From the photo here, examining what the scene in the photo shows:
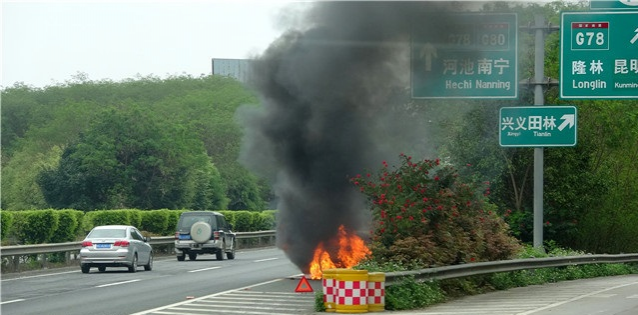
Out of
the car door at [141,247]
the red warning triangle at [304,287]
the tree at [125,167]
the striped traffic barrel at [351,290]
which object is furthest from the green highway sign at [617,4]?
the tree at [125,167]

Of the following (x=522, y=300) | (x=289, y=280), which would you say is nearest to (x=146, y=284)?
(x=289, y=280)

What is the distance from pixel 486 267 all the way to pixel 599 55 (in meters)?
6.91

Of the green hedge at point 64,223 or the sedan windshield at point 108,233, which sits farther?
the green hedge at point 64,223

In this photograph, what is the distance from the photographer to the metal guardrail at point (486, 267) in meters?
20.3

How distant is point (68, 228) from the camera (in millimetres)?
43719

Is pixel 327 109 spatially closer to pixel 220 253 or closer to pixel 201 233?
pixel 201 233

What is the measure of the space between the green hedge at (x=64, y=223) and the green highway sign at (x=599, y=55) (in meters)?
10.00

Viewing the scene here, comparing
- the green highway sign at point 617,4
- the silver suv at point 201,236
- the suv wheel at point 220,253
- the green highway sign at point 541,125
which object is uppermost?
the green highway sign at point 617,4

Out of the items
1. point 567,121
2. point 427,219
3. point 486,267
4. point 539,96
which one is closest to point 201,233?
point 539,96

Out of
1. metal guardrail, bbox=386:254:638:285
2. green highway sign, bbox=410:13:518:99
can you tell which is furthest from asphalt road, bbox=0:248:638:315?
green highway sign, bbox=410:13:518:99

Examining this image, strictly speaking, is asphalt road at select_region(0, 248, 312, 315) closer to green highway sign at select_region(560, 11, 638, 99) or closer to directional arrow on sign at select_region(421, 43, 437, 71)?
directional arrow on sign at select_region(421, 43, 437, 71)

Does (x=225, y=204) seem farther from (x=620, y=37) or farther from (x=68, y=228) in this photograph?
(x=620, y=37)

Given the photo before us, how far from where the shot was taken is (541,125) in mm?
28719

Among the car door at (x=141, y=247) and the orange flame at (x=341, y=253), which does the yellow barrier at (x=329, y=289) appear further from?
the car door at (x=141, y=247)
